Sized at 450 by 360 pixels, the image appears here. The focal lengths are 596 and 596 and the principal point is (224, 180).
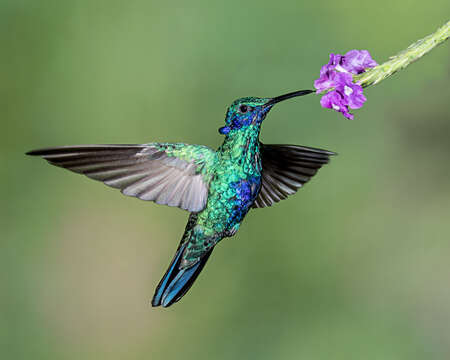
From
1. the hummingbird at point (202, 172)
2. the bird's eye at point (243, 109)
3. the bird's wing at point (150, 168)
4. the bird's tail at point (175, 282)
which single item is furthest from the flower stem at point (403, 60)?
the bird's tail at point (175, 282)

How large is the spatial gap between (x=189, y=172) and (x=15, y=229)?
252 centimetres

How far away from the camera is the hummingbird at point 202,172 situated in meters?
1.62

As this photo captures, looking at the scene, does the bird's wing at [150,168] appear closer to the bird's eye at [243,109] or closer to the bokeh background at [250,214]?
the bird's eye at [243,109]

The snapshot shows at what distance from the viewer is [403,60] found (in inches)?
58.4

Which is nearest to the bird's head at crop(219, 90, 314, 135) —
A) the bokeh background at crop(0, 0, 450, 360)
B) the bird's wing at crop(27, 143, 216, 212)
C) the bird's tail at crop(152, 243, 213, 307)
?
the bird's wing at crop(27, 143, 216, 212)

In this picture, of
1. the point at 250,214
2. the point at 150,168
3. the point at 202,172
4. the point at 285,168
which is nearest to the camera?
the point at 150,168

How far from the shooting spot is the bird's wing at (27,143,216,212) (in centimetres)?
153

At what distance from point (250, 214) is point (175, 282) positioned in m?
1.76

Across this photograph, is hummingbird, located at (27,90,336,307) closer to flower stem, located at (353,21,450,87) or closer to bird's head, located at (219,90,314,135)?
bird's head, located at (219,90,314,135)

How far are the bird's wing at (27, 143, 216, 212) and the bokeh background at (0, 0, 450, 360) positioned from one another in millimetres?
1880

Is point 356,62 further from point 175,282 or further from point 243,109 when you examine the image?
point 175,282

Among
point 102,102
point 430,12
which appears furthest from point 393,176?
point 102,102

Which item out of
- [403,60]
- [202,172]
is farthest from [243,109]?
[403,60]

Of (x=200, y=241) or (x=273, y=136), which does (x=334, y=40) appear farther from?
(x=200, y=241)
